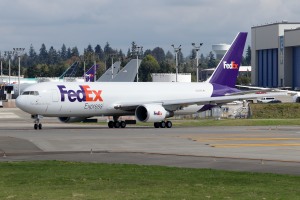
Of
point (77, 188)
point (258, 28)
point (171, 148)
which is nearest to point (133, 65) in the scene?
point (258, 28)

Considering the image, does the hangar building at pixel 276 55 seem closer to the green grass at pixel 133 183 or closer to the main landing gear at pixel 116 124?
the main landing gear at pixel 116 124

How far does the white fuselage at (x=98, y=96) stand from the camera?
2269 inches

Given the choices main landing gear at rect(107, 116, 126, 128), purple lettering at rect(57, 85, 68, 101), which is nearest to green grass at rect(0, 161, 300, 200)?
purple lettering at rect(57, 85, 68, 101)

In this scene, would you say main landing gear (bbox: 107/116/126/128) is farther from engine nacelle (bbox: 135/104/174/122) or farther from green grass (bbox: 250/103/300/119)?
green grass (bbox: 250/103/300/119)

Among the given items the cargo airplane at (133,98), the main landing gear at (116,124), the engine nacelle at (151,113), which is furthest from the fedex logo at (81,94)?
the engine nacelle at (151,113)

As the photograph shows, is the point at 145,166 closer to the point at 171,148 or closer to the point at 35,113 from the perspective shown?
the point at 171,148

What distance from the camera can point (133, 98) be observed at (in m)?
62.4

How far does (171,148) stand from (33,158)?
8.33 meters

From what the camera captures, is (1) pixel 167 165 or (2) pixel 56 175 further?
(1) pixel 167 165

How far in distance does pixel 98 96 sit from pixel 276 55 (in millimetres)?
122836

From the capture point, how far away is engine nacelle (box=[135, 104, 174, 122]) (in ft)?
198

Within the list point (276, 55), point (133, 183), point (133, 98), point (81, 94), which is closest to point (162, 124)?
point (133, 98)

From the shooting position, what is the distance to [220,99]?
207 feet

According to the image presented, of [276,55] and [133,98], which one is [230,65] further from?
[276,55]
